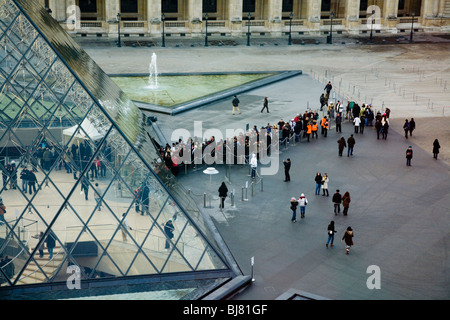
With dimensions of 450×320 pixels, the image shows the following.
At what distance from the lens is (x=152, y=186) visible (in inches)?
1025

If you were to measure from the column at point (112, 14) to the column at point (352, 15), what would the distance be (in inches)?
932

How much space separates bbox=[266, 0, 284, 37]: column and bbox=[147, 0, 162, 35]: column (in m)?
11.3

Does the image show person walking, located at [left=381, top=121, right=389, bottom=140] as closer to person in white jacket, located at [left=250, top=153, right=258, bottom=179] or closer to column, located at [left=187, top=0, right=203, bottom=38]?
person in white jacket, located at [left=250, top=153, right=258, bottom=179]

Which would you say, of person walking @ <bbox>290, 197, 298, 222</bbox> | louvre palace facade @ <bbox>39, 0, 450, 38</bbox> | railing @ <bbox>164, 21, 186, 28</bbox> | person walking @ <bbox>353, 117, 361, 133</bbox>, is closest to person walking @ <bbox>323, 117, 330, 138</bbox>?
person walking @ <bbox>353, 117, 361, 133</bbox>

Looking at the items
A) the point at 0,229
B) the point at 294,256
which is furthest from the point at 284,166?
the point at 0,229

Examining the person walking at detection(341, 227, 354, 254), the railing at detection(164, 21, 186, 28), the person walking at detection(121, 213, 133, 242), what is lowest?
the person walking at detection(341, 227, 354, 254)

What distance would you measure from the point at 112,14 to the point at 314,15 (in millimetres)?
20451

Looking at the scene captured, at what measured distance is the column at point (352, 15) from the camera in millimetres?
81188

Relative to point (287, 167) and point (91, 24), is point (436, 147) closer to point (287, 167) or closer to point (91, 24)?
point (287, 167)

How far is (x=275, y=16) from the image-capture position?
79812 millimetres

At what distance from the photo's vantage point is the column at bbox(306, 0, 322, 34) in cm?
8025

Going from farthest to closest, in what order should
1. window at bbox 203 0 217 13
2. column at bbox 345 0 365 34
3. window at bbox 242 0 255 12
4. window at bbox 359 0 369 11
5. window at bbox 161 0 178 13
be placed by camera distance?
window at bbox 359 0 369 11 < window at bbox 242 0 255 12 < window at bbox 203 0 217 13 < window at bbox 161 0 178 13 < column at bbox 345 0 365 34

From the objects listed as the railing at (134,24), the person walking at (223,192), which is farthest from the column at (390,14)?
the person walking at (223,192)

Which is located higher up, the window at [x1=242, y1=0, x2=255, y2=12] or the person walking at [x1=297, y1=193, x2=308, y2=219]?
the window at [x1=242, y1=0, x2=255, y2=12]
